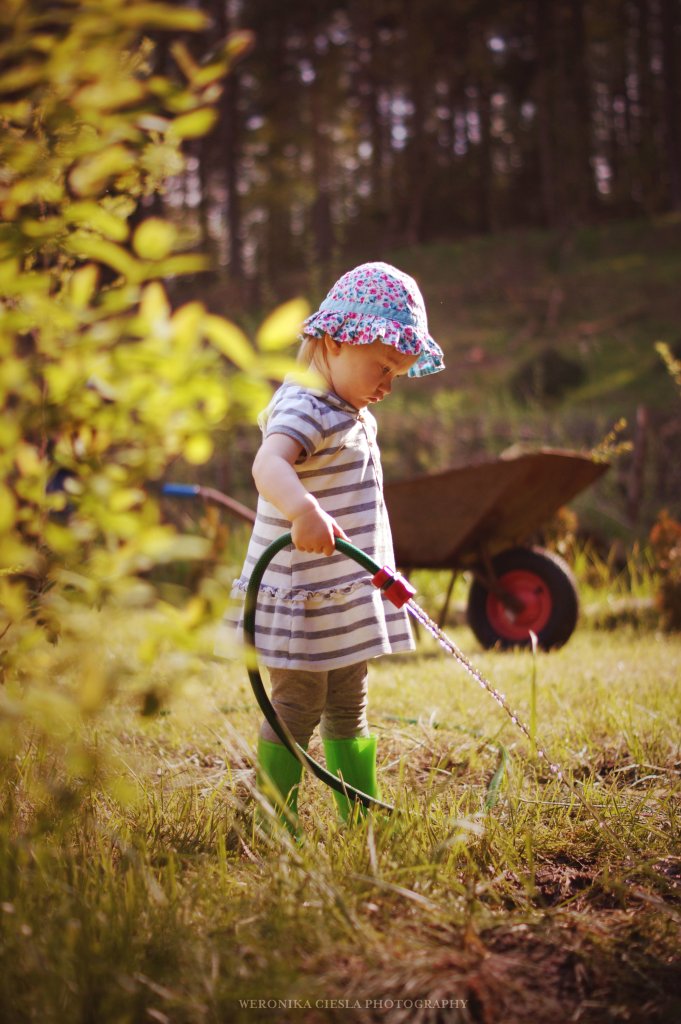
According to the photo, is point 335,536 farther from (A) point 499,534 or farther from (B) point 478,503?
(A) point 499,534

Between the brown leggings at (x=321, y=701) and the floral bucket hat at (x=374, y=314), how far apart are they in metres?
0.83

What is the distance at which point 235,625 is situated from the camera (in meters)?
2.21

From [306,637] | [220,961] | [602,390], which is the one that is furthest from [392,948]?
[602,390]

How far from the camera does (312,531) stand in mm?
1725

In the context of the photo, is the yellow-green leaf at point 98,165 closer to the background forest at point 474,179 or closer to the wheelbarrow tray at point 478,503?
the wheelbarrow tray at point 478,503

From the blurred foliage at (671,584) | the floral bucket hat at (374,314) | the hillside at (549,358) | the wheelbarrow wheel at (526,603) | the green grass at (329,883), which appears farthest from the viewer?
the hillside at (549,358)

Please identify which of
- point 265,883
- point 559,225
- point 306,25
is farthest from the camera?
point 559,225

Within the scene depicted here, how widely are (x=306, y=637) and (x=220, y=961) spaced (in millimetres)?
798

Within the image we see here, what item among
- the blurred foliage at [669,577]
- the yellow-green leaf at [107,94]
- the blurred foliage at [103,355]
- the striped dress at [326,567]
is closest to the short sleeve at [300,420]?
the striped dress at [326,567]

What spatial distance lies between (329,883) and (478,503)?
9.26 ft

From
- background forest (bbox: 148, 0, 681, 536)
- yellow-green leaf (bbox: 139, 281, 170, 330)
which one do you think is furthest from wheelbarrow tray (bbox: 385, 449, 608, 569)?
background forest (bbox: 148, 0, 681, 536)

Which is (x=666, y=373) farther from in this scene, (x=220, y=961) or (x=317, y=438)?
(x=220, y=961)

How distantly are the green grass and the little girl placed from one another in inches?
7.1

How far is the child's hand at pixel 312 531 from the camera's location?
5.67ft
